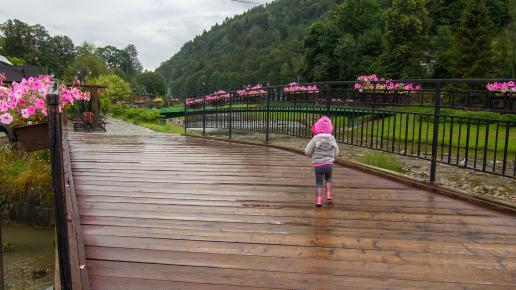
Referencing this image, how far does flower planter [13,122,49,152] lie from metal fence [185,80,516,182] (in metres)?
3.93

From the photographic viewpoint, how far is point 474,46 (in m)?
35.8

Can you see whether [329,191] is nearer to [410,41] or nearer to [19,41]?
[410,41]

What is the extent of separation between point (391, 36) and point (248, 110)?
37234 millimetres

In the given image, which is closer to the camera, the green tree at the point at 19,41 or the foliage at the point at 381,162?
the foliage at the point at 381,162

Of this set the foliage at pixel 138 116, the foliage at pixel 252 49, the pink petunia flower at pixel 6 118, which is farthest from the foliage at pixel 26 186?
the foliage at pixel 252 49

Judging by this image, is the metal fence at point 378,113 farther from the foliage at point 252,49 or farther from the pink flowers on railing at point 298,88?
the foliage at point 252,49

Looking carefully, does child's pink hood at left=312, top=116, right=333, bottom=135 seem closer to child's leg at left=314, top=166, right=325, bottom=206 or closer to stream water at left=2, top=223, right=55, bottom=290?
child's leg at left=314, top=166, right=325, bottom=206

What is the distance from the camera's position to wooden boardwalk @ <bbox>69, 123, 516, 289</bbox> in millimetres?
2418

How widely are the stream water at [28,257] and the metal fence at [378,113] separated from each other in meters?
4.41

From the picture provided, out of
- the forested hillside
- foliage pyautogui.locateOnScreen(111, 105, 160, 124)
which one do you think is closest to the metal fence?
foliage pyautogui.locateOnScreen(111, 105, 160, 124)

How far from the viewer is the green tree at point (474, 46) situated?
1395 inches

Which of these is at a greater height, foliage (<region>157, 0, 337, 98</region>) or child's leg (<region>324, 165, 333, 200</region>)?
foliage (<region>157, 0, 337, 98</region>)

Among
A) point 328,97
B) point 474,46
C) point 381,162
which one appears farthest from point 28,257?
point 474,46

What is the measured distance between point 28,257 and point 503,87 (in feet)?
20.8
